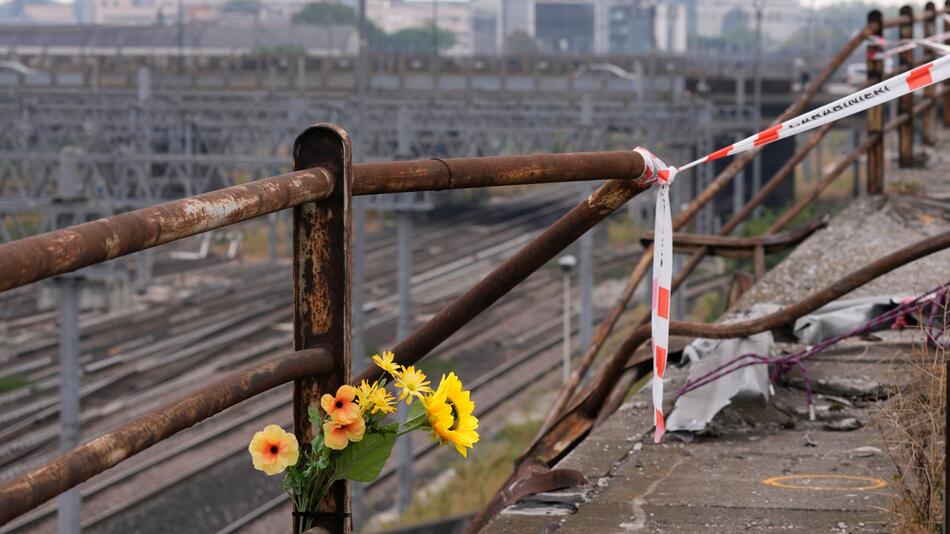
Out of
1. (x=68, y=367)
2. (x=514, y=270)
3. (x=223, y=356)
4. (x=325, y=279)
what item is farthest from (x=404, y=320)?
(x=325, y=279)

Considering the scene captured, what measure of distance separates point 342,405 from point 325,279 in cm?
26

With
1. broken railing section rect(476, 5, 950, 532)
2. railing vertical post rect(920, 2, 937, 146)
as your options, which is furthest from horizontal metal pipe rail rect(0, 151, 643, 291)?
railing vertical post rect(920, 2, 937, 146)

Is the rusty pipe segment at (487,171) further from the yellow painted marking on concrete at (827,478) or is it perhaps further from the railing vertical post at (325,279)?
the yellow painted marking on concrete at (827,478)

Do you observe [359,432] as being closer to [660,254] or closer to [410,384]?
[410,384]

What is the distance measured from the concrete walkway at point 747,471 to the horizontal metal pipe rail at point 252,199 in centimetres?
98

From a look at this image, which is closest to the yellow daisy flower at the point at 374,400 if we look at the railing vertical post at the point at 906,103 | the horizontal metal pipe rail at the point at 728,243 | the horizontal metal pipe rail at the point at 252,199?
the horizontal metal pipe rail at the point at 252,199

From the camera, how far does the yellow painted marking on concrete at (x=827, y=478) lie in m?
4.03

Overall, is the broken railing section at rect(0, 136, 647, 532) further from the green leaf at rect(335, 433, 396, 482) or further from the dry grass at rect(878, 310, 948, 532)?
the dry grass at rect(878, 310, 948, 532)

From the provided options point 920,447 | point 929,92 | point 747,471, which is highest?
point 929,92

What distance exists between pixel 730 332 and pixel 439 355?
24402mm

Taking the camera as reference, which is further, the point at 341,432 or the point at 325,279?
the point at 325,279

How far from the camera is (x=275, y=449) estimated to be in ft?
8.03

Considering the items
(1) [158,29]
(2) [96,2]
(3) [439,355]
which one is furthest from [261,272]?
(2) [96,2]

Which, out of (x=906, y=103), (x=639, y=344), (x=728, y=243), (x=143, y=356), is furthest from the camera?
(x=143, y=356)
